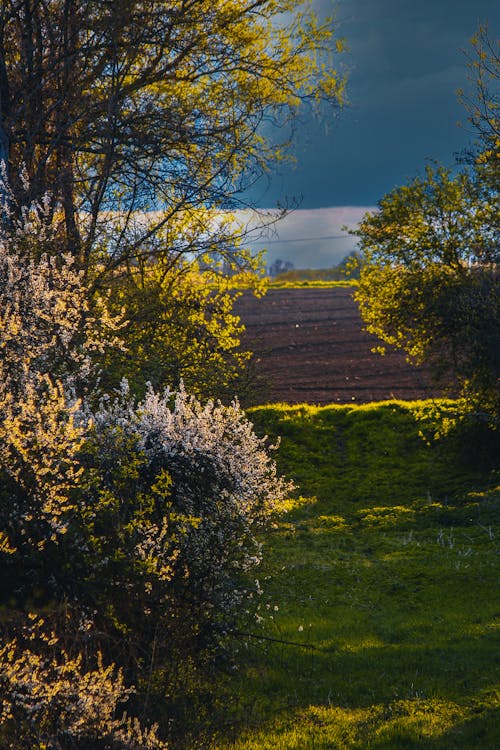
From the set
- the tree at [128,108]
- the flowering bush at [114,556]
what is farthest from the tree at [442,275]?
the flowering bush at [114,556]

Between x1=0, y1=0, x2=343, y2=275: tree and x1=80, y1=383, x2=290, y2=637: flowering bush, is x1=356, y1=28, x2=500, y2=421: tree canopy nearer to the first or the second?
x1=0, y1=0, x2=343, y2=275: tree

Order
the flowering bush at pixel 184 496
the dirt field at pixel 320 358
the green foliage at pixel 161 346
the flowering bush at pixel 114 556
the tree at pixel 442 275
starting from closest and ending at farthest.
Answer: the flowering bush at pixel 114 556, the flowering bush at pixel 184 496, the green foliage at pixel 161 346, the tree at pixel 442 275, the dirt field at pixel 320 358

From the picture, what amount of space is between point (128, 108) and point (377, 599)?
40.7 ft

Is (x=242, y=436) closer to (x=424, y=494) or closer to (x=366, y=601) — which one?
(x=366, y=601)

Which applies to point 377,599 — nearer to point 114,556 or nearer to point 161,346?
point 161,346

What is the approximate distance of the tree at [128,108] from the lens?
54.6ft

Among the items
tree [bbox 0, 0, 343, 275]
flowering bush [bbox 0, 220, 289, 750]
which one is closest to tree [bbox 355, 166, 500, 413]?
tree [bbox 0, 0, 343, 275]

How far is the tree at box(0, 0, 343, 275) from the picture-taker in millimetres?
16656

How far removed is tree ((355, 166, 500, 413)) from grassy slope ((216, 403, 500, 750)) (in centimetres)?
324

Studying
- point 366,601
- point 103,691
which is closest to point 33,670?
point 103,691

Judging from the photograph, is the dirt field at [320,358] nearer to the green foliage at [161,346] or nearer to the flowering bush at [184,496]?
the green foliage at [161,346]

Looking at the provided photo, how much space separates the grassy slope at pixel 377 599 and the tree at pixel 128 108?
7.90 meters

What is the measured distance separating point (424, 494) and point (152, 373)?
10.3 meters

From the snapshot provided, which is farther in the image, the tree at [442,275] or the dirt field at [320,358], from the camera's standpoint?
the dirt field at [320,358]
